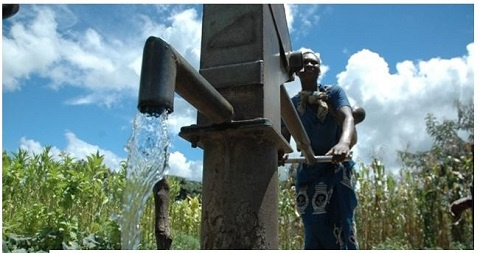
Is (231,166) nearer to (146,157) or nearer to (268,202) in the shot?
(268,202)

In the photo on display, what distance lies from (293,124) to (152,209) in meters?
2.89

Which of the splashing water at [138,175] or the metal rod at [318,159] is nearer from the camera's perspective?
the splashing water at [138,175]

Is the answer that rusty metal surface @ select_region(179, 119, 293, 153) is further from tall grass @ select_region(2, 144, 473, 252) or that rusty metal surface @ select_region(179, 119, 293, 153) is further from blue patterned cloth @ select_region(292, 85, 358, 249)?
blue patterned cloth @ select_region(292, 85, 358, 249)

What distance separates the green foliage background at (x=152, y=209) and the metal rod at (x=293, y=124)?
0.85 m

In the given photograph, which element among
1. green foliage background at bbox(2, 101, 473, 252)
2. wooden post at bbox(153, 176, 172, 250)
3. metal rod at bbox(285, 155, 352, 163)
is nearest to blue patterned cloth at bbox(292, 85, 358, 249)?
metal rod at bbox(285, 155, 352, 163)

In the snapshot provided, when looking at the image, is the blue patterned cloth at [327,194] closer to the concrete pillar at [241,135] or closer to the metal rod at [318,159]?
the metal rod at [318,159]

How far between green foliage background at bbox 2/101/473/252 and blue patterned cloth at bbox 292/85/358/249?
1261 mm

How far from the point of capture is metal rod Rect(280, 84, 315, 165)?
84.9 inches

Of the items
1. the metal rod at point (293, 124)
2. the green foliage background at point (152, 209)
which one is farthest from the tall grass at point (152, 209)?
the metal rod at point (293, 124)

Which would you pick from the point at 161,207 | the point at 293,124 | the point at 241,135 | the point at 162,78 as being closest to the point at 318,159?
the point at 293,124

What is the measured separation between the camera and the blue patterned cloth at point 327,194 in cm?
309

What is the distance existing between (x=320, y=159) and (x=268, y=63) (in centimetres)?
102

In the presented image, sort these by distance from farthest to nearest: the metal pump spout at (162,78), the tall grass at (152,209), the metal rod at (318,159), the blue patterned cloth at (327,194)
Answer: the tall grass at (152,209) → the blue patterned cloth at (327,194) → the metal rod at (318,159) → the metal pump spout at (162,78)
